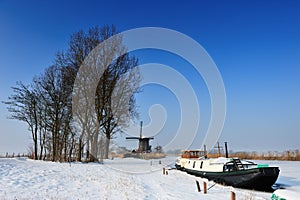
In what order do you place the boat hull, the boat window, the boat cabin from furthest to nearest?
the boat cabin → the boat window → the boat hull

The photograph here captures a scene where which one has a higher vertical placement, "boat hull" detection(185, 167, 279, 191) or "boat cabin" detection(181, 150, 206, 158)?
"boat cabin" detection(181, 150, 206, 158)

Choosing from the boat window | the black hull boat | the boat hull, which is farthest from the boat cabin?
the boat hull

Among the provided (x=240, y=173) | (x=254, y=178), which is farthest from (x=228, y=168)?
(x=254, y=178)

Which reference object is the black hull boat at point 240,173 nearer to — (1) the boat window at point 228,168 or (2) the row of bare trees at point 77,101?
(1) the boat window at point 228,168

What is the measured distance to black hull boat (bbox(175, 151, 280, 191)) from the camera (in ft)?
45.3

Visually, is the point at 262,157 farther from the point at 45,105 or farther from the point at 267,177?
the point at 45,105

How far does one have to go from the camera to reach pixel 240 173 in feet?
47.5

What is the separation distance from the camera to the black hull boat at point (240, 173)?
1382 centimetres

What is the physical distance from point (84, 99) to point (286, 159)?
2453 cm

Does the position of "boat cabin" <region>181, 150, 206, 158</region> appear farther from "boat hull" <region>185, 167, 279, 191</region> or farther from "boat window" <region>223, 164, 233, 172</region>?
"boat hull" <region>185, 167, 279, 191</region>

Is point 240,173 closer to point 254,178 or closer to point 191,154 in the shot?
point 254,178

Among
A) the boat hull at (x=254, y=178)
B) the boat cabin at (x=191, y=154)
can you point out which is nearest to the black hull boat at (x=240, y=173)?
the boat hull at (x=254, y=178)

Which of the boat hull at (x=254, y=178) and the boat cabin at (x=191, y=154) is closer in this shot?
the boat hull at (x=254, y=178)

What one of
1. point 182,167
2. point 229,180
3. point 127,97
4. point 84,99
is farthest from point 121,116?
point 229,180
